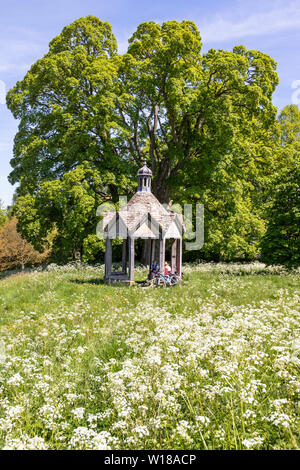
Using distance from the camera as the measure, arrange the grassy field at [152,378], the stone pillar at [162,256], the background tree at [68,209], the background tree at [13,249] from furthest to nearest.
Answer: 1. the background tree at [13,249]
2. the background tree at [68,209]
3. the stone pillar at [162,256]
4. the grassy field at [152,378]

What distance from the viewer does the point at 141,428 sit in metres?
3.21

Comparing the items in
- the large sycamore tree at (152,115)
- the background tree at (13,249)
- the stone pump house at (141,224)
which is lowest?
the background tree at (13,249)

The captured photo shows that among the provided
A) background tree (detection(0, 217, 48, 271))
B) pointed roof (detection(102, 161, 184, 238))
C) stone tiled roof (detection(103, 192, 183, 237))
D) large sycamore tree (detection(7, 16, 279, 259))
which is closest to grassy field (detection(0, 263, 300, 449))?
pointed roof (detection(102, 161, 184, 238))

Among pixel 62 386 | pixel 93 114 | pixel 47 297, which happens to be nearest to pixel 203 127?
pixel 93 114

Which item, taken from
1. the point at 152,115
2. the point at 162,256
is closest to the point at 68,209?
Answer: the point at 162,256

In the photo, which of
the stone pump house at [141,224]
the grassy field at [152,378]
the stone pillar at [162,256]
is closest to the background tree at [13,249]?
the stone pump house at [141,224]

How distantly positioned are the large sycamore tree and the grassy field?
1179 centimetres

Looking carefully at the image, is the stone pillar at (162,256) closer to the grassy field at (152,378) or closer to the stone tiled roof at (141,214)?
the stone tiled roof at (141,214)

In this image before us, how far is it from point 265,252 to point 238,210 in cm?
460

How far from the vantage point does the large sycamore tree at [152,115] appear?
22047 mm

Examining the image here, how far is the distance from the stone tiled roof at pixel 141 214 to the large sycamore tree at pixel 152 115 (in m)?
5.29

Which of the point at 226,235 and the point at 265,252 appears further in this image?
the point at 226,235

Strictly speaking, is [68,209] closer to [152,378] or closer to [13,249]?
[13,249]

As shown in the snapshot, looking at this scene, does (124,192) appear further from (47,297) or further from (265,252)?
(47,297)
